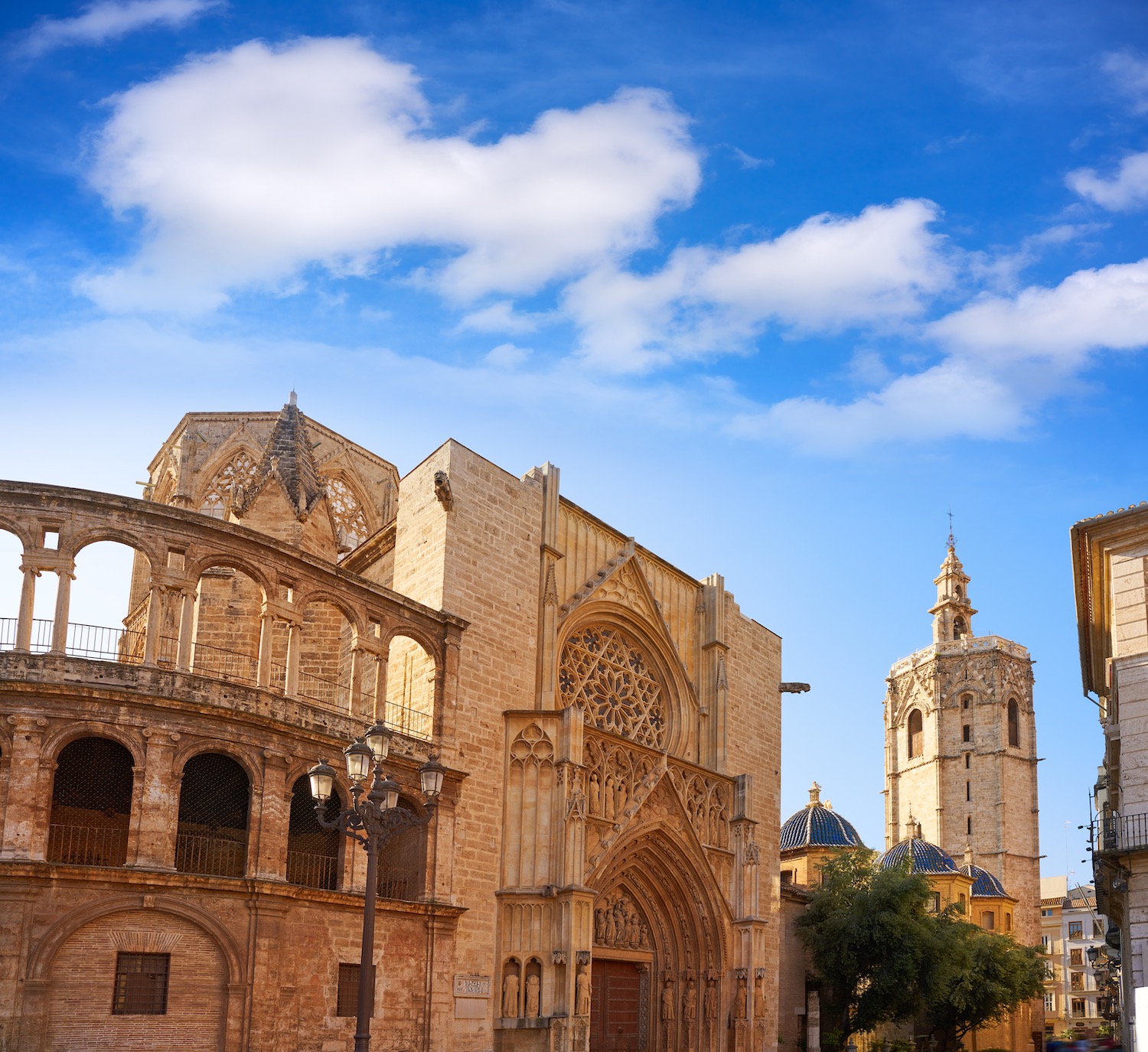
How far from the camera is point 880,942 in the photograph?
99.5 feet

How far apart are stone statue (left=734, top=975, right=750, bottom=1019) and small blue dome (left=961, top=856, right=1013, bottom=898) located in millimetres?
27291

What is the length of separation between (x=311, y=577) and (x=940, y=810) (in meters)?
53.9

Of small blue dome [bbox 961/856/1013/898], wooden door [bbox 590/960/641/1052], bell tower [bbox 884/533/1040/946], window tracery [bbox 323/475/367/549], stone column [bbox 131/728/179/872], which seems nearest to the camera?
stone column [bbox 131/728/179/872]

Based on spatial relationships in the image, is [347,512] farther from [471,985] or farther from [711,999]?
[711,999]

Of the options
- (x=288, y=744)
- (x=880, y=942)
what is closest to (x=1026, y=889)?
(x=880, y=942)

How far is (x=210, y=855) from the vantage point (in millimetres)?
18672

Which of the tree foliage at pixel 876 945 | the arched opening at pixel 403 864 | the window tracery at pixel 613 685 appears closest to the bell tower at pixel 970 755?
the tree foliage at pixel 876 945

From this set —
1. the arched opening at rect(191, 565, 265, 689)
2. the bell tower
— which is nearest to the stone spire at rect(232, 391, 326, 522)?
the arched opening at rect(191, 565, 265, 689)

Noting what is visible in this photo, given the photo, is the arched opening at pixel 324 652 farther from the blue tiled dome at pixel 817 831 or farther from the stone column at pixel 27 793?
Result: the blue tiled dome at pixel 817 831

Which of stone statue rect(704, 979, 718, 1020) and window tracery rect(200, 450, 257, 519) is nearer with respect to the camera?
stone statue rect(704, 979, 718, 1020)

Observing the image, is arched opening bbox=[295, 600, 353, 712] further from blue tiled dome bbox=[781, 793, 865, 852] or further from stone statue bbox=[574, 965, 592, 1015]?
blue tiled dome bbox=[781, 793, 865, 852]

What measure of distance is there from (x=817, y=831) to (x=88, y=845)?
30.2 metres

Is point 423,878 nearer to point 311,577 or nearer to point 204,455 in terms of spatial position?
point 311,577

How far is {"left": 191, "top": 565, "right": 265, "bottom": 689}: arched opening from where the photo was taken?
23.1 meters
